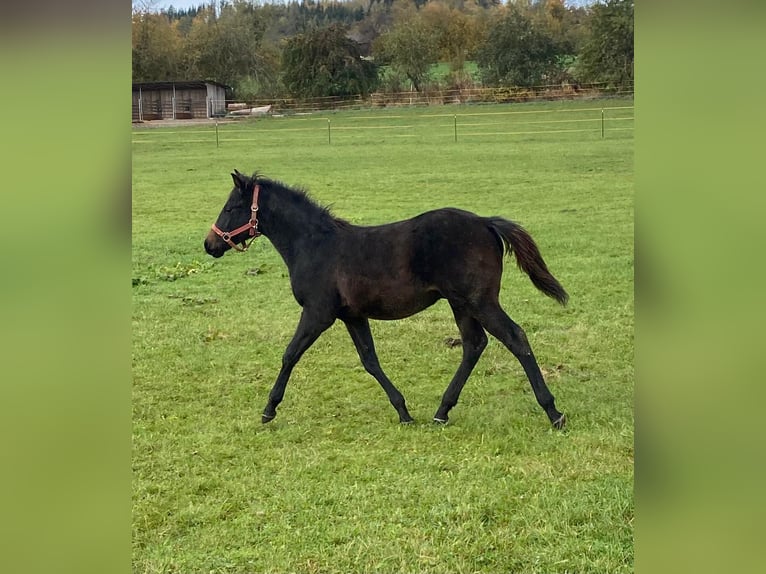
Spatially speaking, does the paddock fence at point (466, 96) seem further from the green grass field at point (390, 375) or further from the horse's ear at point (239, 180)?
the horse's ear at point (239, 180)

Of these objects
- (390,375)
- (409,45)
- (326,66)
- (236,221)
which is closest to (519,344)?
(390,375)

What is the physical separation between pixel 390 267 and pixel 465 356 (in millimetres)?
690

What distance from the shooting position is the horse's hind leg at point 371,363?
4133mm

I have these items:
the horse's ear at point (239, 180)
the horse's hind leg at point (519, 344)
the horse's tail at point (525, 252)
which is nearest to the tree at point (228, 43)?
the horse's ear at point (239, 180)

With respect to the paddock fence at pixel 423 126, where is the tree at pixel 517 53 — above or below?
above

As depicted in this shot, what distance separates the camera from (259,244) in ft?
26.6

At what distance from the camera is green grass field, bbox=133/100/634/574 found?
9.16 ft

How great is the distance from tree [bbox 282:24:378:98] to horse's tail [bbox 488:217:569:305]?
1.12 meters

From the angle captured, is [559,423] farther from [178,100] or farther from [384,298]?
[178,100]

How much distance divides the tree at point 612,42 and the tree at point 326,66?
3.95 feet
